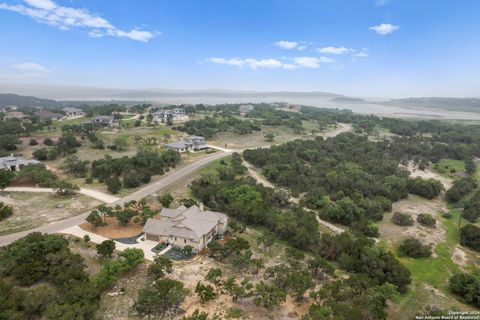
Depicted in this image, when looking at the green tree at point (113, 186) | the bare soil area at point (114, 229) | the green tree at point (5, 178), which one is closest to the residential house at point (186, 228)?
the bare soil area at point (114, 229)

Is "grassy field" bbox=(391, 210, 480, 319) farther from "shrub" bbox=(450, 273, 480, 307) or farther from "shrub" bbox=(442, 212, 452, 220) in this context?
"shrub" bbox=(442, 212, 452, 220)

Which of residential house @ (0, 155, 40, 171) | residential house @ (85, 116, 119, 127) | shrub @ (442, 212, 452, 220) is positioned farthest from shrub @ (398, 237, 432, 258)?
residential house @ (85, 116, 119, 127)

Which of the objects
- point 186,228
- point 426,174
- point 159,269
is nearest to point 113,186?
point 186,228

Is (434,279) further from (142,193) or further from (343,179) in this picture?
(142,193)

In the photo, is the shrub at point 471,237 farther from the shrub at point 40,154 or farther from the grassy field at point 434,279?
the shrub at point 40,154

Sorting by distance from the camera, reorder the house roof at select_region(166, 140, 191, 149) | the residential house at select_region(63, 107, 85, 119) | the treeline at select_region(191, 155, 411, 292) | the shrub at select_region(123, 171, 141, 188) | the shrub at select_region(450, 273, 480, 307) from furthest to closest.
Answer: the residential house at select_region(63, 107, 85, 119) → the house roof at select_region(166, 140, 191, 149) → the shrub at select_region(123, 171, 141, 188) → the treeline at select_region(191, 155, 411, 292) → the shrub at select_region(450, 273, 480, 307)

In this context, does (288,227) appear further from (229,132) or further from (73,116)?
(73,116)
